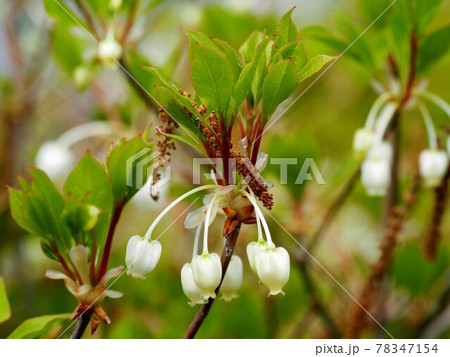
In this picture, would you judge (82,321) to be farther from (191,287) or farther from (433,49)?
(433,49)

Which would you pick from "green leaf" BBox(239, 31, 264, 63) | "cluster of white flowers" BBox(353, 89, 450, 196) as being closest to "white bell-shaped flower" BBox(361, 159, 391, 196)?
"cluster of white flowers" BBox(353, 89, 450, 196)

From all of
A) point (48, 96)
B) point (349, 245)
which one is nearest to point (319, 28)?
point (349, 245)

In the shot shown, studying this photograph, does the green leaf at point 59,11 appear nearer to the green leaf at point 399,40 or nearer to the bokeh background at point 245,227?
the bokeh background at point 245,227

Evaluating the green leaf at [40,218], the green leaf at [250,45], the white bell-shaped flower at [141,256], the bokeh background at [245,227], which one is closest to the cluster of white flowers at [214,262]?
the white bell-shaped flower at [141,256]

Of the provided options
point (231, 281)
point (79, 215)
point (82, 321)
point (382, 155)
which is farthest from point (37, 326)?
point (382, 155)

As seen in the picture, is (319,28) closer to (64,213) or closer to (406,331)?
(64,213)

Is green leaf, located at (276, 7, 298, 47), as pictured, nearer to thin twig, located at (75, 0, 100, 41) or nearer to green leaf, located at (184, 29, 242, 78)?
green leaf, located at (184, 29, 242, 78)
